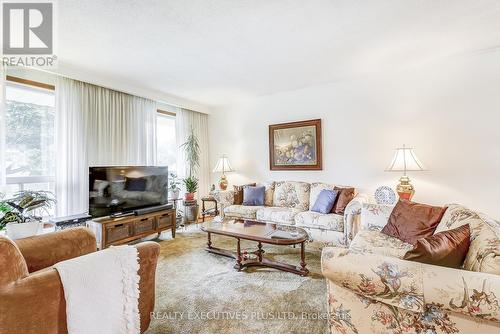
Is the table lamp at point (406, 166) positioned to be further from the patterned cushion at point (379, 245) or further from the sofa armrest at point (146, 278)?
the sofa armrest at point (146, 278)

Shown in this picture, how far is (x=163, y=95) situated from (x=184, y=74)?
3.75 ft

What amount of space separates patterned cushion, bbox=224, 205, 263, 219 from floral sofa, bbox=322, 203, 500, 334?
2486 mm

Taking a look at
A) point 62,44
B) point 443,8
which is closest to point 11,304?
point 62,44

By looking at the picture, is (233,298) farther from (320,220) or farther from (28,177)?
(28,177)

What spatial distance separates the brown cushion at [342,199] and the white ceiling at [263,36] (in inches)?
70.9

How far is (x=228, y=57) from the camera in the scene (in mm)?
3061

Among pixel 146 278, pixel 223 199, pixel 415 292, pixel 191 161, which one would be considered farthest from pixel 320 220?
pixel 191 161

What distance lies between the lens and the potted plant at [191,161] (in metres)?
4.87

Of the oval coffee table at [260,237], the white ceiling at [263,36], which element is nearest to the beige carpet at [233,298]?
the oval coffee table at [260,237]

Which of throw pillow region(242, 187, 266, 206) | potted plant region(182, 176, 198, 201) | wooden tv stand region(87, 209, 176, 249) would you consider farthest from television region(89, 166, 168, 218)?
throw pillow region(242, 187, 266, 206)

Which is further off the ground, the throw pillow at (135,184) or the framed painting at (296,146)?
the framed painting at (296,146)

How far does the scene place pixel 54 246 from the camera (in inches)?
72.7

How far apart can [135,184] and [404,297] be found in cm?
343

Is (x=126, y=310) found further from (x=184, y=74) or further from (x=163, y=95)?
(x=163, y=95)
